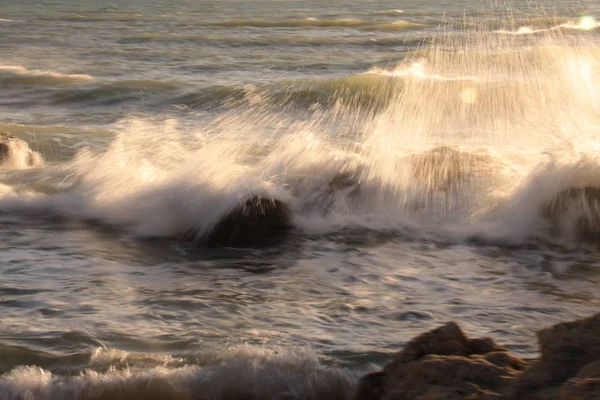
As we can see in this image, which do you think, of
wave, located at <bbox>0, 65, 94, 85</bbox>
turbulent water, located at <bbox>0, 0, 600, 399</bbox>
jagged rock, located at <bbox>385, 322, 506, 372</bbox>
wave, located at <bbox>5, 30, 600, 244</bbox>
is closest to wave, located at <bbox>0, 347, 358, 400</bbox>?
turbulent water, located at <bbox>0, 0, 600, 399</bbox>

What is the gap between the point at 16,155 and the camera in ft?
29.1

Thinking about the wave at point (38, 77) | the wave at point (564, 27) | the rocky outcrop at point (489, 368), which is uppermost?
the wave at point (564, 27)

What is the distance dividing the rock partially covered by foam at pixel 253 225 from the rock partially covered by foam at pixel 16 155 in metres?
3.16

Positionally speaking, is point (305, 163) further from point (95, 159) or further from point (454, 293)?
point (454, 293)

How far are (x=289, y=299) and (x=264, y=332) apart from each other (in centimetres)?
56

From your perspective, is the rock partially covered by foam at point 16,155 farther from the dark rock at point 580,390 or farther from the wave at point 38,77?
the wave at point 38,77

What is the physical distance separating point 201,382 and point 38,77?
14044mm

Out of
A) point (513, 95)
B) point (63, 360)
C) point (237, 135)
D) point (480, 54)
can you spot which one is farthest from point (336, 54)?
point (63, 360)

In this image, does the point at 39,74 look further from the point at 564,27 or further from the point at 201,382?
the point at 564,27

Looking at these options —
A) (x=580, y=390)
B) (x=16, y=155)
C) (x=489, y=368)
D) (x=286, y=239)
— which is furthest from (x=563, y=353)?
(x=16, y=155)

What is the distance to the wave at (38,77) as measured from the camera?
1664 centimetres

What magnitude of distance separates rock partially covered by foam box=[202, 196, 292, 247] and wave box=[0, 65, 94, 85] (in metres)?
10.7

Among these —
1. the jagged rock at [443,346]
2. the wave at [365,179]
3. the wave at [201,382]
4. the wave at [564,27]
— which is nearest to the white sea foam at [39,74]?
the wave at [365,179]

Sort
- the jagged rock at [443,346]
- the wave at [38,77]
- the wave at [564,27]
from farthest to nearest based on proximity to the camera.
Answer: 1. the wave at [564,27]
2. the wave at [38,77]
3. the jagged rock at [443,346]
